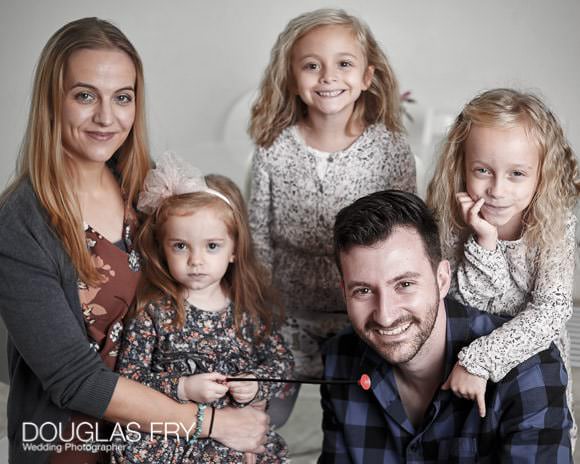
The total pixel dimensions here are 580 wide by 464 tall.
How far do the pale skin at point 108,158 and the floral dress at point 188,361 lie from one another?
3cm

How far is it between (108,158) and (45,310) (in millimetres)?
405

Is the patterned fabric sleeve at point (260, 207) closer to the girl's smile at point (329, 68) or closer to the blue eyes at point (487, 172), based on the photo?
the girl's smile at point (329, 68)

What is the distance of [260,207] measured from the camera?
7.54ft

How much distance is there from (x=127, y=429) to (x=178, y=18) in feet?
8.49

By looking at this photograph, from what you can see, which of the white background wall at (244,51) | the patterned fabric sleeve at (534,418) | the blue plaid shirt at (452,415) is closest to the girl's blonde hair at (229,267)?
the blue plaid shirt at (452,415)

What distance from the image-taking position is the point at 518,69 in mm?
3721

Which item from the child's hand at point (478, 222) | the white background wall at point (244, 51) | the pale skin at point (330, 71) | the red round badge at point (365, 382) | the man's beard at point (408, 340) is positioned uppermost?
the white background wall at point (244, 51)

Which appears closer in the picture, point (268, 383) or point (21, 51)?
point (268, 383)

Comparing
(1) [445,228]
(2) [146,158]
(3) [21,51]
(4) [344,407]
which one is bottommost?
(4) [344,407]

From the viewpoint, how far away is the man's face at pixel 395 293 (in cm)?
173

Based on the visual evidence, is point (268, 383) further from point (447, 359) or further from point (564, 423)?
point (564, 423)

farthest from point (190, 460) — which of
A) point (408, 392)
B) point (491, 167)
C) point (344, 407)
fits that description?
point (491, 167)

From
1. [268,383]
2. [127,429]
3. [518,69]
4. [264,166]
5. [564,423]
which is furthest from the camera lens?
[518,69]

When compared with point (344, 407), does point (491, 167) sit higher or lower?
higher
